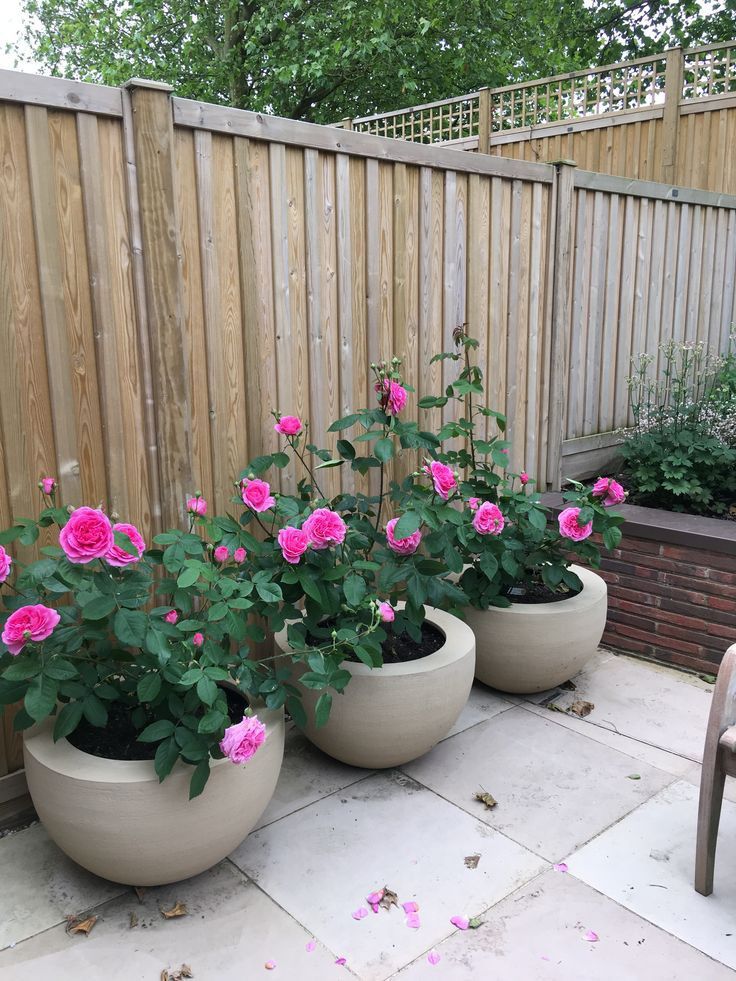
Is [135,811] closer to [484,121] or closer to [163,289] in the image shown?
[163,289]

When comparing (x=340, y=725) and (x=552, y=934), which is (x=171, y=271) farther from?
(x=552, y=934)

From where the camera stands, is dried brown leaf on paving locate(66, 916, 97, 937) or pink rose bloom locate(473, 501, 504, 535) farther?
pink rose bloom locate(473, 501, 504, 535)

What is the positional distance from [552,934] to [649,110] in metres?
6.54

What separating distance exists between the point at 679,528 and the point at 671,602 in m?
0.33

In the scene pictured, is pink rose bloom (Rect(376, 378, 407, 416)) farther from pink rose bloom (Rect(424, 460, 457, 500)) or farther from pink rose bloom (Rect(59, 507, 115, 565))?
pink rose bloom (Rect(59, 507, 115, 565))

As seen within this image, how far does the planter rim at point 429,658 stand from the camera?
2473 millimetres

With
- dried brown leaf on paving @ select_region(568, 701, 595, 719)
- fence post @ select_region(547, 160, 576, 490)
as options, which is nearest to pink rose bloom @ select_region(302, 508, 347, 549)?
dried brown leaf on paving @ select_region(568, 701, 595, 719)

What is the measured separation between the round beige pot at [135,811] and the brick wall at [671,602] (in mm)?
2145

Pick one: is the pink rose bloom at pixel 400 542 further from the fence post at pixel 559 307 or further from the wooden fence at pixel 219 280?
the fence post at pixel 559 307

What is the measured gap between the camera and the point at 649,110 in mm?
6559

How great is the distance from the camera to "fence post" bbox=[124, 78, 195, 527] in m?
2.31

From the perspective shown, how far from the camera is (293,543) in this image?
7.43 ft

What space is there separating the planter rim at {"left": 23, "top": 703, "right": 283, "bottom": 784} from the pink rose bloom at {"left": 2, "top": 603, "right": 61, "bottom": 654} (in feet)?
1.11

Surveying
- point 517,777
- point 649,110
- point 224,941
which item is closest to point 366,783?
point 517,777
